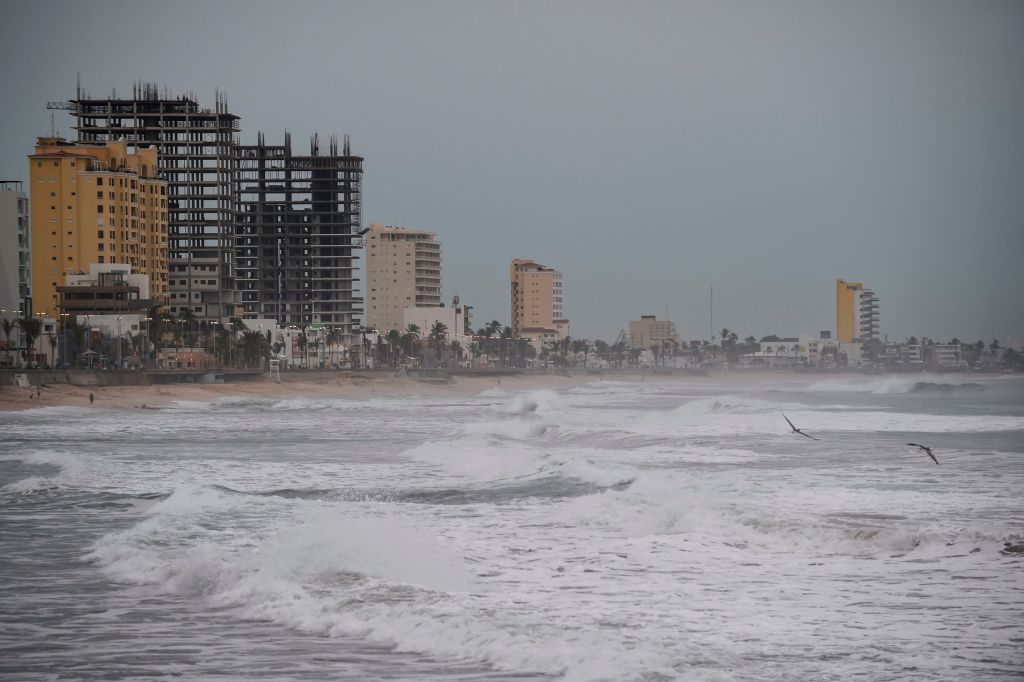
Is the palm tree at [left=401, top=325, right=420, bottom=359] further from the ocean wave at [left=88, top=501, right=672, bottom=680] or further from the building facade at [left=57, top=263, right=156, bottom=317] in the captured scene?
the ocean wave at [left=88, top=501, right=672, bottom=680]

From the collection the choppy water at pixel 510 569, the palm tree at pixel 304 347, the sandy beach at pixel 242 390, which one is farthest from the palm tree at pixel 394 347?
the choppy water at pixel 510 569

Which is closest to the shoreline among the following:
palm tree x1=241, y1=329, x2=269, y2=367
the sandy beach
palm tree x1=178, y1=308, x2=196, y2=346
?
the sandy beach

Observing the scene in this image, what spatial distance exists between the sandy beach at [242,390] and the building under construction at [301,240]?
4133 centimetres

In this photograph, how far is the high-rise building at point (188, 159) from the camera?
167 meters

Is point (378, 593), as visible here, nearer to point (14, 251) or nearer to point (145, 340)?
point (145, 340)

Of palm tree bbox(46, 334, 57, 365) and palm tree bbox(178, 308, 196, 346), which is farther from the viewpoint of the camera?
palm tree bbox(178, 308, 196, 346)

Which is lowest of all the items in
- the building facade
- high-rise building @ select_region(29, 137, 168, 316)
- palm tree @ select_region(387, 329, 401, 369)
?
palm tree @ select_region(387, 329, 401, 369)

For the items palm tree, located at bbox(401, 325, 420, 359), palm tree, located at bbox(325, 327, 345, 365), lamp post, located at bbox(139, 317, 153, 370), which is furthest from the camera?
palm tree, located at bbox(401, 325, 420, 359)

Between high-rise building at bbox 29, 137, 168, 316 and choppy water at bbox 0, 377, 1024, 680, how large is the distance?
128 metres

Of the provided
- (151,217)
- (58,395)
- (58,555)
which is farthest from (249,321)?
(58,555)

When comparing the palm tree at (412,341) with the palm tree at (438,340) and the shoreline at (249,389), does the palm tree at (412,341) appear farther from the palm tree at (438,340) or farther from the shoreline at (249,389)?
the shoreline at (249,389)

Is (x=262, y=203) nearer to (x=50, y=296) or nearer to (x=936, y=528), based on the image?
(x=50, y=296)

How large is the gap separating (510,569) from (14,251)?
134636 mm

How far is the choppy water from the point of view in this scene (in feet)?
33.8
